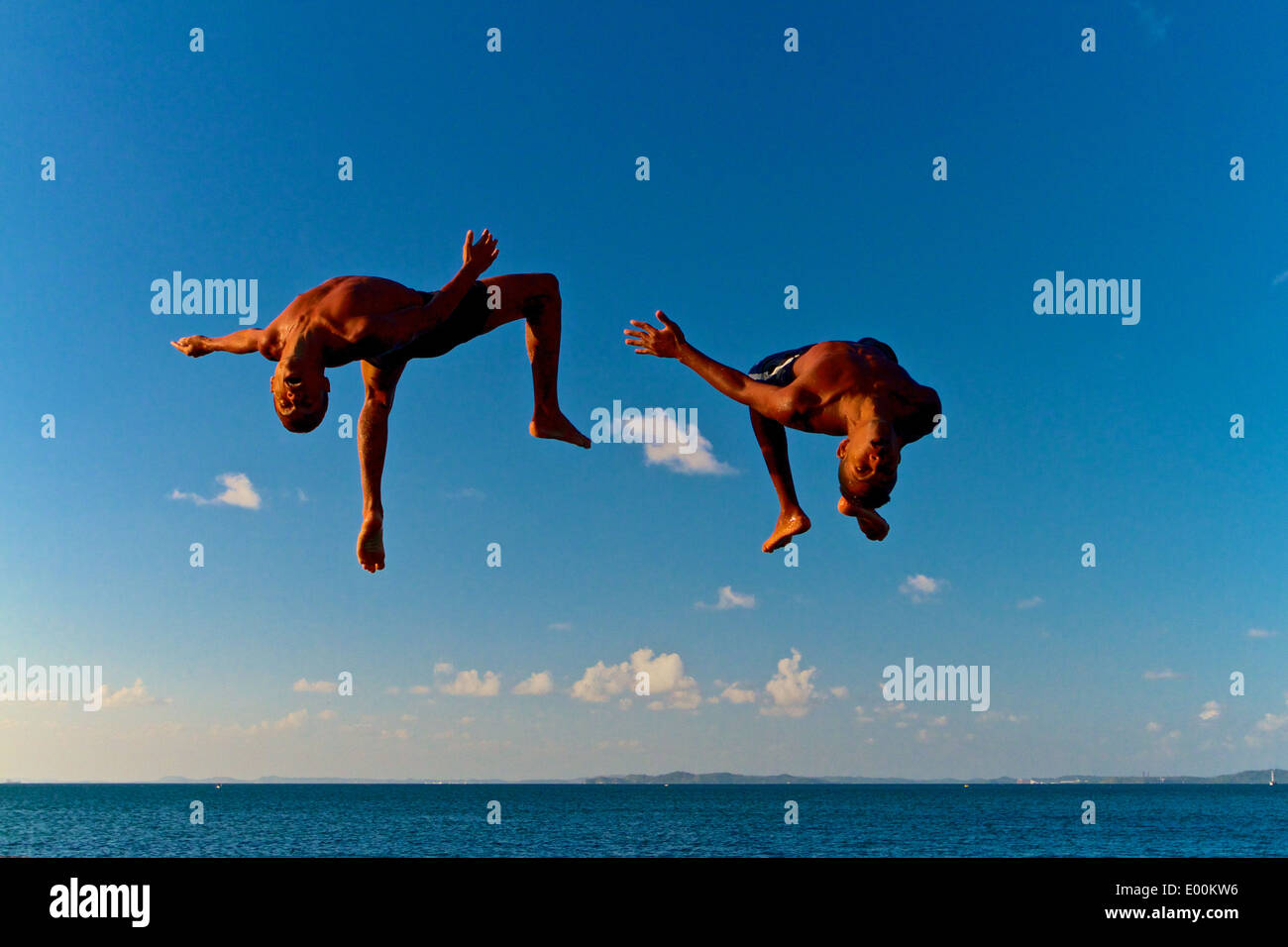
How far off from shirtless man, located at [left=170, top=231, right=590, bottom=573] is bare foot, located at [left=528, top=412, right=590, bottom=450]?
10mm

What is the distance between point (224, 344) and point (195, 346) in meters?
0.65

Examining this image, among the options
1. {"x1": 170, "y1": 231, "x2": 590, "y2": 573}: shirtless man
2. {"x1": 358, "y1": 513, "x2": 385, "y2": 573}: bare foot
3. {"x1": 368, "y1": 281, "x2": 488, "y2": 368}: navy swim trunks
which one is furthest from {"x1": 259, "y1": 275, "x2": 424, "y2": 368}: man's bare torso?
{"x1": 358, "y1": 513, "x2": 385, "y2": 573}: bare foot

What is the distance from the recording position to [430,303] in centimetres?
1009

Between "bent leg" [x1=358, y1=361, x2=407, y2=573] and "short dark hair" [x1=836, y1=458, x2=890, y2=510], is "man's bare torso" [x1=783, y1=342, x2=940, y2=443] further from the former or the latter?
"bent leg" [x1=358, y1=361, x2=407, y2=573]

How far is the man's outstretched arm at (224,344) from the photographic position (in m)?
10.2

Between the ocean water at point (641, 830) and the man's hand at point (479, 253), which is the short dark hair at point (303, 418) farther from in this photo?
the ocean water at point (641, 830)

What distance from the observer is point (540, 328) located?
37.4ft
